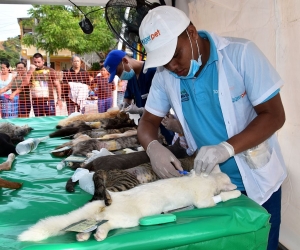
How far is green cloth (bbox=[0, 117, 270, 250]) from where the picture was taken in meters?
1.17

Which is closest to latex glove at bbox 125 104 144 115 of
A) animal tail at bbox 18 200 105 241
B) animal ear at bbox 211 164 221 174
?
animal ear at bbox 211 164 221 174

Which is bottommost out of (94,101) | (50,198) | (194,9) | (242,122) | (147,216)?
(94,101)

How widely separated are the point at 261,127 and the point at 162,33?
2.06 ft

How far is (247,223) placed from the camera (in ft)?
4.50

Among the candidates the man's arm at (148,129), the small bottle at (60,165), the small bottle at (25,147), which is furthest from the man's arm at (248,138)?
the small bottle at (25,147)

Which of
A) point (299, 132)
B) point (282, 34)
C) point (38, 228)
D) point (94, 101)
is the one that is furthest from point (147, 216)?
point (94, 101)

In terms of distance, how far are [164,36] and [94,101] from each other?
5.97 m

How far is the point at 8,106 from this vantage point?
691 centimetres

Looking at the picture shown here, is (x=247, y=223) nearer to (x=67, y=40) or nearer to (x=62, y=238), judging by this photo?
(x=62, y=238)

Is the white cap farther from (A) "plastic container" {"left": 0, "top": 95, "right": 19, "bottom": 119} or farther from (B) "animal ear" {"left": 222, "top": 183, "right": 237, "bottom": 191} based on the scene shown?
→ (A) "plastic container" {"left": 0, "top": 95, "right": 19, "bottom": 119}

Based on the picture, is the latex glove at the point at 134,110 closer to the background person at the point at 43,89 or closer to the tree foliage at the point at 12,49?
the background person at the point at 43,89

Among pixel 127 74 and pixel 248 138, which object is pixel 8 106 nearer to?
pixel 127 74

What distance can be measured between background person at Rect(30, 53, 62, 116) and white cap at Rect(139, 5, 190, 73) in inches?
227

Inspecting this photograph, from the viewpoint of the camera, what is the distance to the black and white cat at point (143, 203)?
3.89ft
